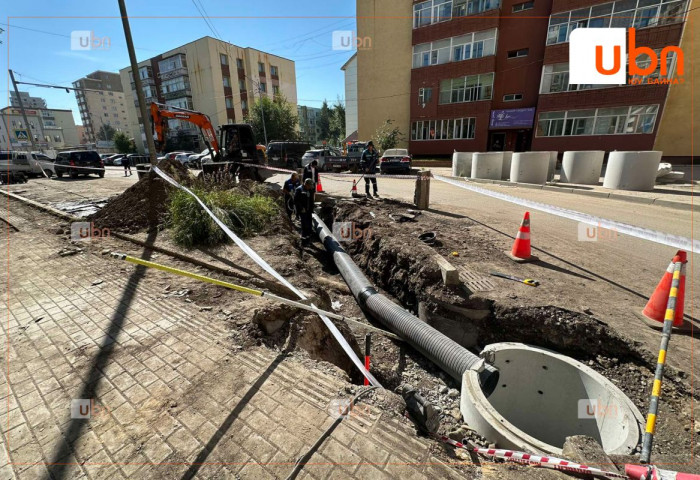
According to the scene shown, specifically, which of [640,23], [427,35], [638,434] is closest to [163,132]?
[638,434]

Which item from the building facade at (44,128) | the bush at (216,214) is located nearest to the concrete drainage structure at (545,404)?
the bush at (216,214)

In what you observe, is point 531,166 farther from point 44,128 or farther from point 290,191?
point 44,128

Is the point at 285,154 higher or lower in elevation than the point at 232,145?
lower

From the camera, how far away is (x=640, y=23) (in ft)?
60.6

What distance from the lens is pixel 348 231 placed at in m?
8.19

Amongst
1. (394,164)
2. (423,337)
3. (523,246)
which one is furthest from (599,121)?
(423,337)

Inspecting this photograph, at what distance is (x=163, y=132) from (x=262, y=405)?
11.3 metres

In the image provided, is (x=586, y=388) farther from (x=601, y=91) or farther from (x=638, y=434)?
(x=601, y=91)

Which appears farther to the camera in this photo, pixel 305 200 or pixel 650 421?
pixel 305 200

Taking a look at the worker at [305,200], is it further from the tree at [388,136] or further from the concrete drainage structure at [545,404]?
the tree at [388,136]

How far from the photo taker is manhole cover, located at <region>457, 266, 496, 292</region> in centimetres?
445

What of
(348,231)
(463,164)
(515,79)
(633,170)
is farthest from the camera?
(515,79)

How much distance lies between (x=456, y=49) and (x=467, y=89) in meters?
3.36

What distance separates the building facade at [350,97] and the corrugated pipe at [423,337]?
126 feet
